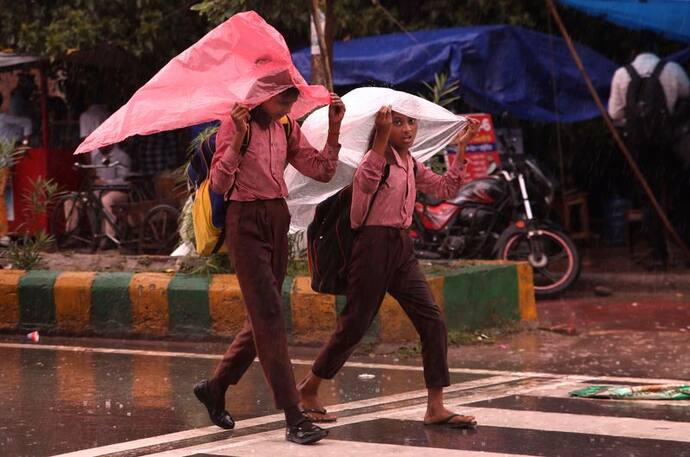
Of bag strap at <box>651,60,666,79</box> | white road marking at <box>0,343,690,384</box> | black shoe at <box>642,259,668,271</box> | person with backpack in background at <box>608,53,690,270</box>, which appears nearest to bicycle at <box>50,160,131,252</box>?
white road marking at <box>0,343,690,384</box>

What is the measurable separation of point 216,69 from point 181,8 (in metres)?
9.35

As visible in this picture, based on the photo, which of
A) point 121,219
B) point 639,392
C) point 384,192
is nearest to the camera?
point 384,192

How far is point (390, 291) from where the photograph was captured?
727cm

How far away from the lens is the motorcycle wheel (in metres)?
12.5

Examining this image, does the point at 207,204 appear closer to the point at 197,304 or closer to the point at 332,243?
the point at 332,243

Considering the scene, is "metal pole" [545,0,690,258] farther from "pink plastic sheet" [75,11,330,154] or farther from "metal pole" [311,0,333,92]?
"pink plastic sheet" [75,11,330,154]

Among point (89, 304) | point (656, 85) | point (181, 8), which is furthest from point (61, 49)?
point (656, 85)

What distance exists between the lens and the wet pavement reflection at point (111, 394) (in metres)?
6.94

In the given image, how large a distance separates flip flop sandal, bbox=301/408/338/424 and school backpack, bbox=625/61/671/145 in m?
7.62

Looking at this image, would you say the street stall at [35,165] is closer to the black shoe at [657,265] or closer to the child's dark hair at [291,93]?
the black shoe at [657,265]

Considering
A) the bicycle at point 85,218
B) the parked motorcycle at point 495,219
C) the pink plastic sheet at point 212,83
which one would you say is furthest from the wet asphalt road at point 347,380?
the bicycle at point 85,218

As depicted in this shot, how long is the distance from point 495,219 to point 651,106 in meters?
2.14

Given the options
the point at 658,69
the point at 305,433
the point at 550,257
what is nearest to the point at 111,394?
the point at 305,433

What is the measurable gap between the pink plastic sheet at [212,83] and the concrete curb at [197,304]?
3.34 meters
